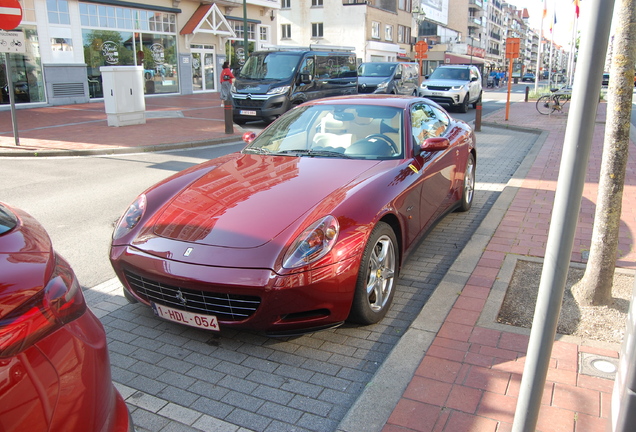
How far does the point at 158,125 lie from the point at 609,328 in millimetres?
13526

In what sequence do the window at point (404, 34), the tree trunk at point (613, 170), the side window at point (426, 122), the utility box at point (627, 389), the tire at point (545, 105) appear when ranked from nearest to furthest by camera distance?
the utility box at point (627, 389), the tree trunk at point (613, 170), the side window at point (426, 122), the tire at point (545, 105), the window at point (404, 34)

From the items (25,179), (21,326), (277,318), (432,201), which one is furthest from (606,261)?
(25,179)

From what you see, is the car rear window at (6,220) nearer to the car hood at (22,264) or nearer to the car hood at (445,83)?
the car hood at (22,264)

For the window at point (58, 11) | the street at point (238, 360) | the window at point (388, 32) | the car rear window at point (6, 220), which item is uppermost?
the window at point (388, 32)

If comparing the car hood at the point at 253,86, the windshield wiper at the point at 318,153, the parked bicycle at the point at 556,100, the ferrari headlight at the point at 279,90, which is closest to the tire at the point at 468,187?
the windshield wiper at the point at 318,153

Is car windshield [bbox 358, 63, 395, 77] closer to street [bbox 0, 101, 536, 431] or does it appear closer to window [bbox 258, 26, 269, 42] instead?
window [bbox 258, 26, 269, 42]

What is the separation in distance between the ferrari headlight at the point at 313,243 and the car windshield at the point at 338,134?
4.17ft

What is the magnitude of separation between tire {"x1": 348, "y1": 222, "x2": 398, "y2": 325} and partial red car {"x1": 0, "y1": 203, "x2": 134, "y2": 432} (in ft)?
5.99

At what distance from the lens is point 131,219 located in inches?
151

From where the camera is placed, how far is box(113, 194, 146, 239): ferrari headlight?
3768 millimetres

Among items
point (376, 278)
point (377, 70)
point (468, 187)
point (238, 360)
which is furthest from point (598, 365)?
point (377, 70)

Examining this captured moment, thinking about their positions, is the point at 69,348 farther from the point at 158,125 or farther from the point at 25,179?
the point at 158,125

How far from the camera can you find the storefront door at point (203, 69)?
2825 cm

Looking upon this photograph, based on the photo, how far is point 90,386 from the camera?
5.72 feet
